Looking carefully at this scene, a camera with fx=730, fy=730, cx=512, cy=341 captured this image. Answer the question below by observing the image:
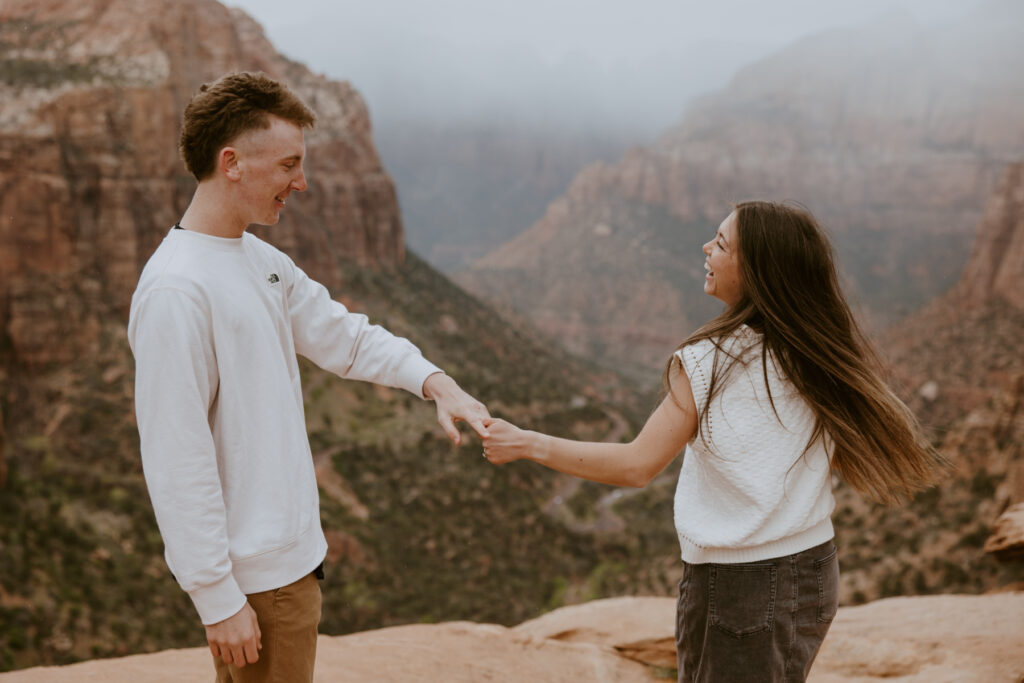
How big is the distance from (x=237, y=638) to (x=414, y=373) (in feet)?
4.54

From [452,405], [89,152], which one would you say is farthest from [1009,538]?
[89,152]

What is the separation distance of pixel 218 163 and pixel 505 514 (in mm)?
28621

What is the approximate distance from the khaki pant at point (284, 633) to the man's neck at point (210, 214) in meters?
1.38

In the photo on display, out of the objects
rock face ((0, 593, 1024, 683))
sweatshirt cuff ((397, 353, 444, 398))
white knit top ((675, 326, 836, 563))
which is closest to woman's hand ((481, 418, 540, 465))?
sweatshirt cuff ((397, 353, 444, 398))

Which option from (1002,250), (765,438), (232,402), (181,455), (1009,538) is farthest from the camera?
(1002,250)

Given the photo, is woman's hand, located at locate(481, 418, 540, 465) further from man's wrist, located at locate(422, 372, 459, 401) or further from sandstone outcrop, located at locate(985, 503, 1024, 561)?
sandstone outcrop, located at locate(985, 503, 1024, 561)

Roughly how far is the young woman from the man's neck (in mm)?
1738

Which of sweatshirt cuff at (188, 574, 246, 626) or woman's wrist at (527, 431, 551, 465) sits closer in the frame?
sweatshirt cuff at (188, 574, 246, 626)

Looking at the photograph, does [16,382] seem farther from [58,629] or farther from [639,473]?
[639,473]

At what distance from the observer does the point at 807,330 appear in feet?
9.30

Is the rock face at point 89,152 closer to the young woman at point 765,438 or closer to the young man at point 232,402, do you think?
the young man at point 232,402

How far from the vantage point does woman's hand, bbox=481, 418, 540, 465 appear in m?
3.29

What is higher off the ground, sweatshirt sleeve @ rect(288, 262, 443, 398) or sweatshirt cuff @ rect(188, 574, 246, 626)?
sweatshirt sleeve @ rect(288, 262, 443, 398)

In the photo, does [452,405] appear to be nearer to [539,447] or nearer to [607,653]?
[539,447]
